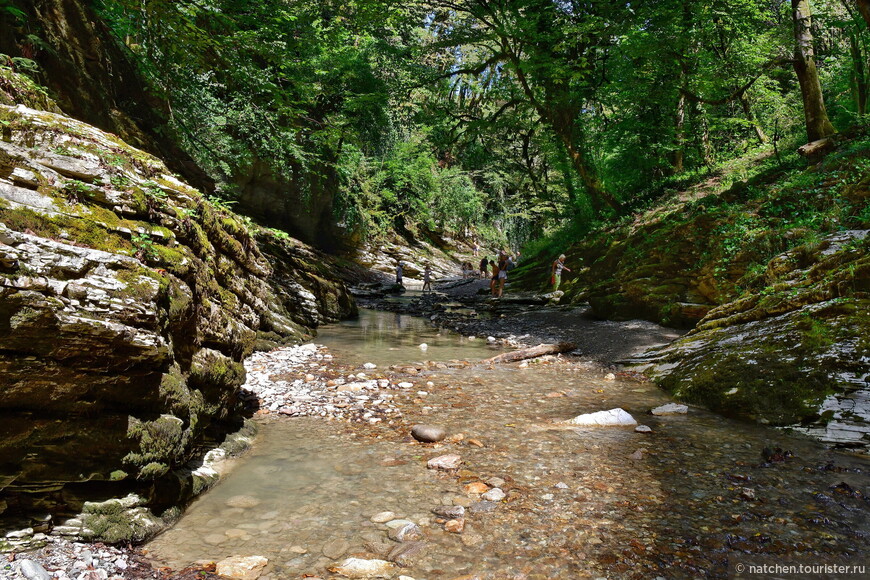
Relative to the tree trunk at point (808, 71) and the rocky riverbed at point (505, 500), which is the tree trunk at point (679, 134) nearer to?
the tree trunk at point (808, 71)

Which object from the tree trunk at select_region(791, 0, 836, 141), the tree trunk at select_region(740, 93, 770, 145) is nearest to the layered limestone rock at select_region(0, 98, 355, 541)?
the tree trunk at select_region(791, 0, 836, 141)

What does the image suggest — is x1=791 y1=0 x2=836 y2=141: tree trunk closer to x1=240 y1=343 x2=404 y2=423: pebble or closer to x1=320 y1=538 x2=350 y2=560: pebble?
x1=240 y1=343 x2=404 y2=423: pebble

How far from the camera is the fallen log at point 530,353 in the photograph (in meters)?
8.61

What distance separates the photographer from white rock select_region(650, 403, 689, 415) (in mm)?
5234

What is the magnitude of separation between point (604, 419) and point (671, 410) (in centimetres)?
105

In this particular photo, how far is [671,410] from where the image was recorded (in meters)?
5.28

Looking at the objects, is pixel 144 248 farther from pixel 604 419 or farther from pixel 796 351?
pixel 796 351

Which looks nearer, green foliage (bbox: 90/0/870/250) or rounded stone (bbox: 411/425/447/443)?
rounded stone (bbox: 411/425/447/443)

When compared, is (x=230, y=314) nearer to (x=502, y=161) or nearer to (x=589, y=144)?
(x=589, y=144)

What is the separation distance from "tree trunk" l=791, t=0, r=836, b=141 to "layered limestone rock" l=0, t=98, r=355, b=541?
1444 cm

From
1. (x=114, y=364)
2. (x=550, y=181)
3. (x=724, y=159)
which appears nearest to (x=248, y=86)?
(x=114, y=364)

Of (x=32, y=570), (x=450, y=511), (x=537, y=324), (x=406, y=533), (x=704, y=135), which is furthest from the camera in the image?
(x=704, y=135)

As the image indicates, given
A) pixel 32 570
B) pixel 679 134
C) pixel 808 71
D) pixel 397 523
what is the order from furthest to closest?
pixel 679 134, pixel 808 71, pixel 397 523, pixel 32 570

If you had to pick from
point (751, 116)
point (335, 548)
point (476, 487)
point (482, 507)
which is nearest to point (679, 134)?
point (751, 116)
